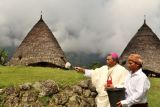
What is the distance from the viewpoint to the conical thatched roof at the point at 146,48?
37281mm

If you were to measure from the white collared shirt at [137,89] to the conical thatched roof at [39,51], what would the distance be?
24.9 meters

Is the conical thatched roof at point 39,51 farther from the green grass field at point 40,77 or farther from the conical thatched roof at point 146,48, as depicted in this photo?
the green grass field at point 40,77

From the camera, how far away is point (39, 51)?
34.1 m

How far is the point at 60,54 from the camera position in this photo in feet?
112

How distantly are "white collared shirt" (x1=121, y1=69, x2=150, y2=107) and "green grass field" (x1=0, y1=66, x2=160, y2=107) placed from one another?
34.1 ft

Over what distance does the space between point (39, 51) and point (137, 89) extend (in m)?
26.0

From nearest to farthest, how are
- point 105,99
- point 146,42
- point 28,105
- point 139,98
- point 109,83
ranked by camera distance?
point 139,98 → point 109,83 → point 105,99 → point 28,105 → point 146,42

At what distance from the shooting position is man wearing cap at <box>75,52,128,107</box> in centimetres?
1066

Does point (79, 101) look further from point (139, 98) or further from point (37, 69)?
point (139, 98)

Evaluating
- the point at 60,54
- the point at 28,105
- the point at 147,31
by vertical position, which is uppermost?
the point at 147,31

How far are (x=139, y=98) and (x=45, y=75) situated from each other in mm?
12873

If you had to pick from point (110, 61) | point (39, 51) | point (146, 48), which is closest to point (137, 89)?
point (110, 61)

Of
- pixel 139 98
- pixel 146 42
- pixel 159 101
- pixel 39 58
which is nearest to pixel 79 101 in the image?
pixel 159 101

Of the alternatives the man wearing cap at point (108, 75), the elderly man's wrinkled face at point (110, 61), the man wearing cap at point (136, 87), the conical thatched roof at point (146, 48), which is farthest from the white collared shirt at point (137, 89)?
the conical thatched roof at point (146, 48)
